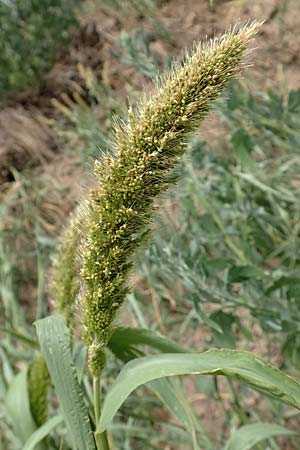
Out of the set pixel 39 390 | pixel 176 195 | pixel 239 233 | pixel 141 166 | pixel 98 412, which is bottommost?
pixel 239 233

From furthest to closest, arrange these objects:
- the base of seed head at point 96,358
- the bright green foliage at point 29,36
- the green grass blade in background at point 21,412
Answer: the bright green foliage at point 29,36, the green grass blade in background at point 21,412, the base of seed head at point 96,358

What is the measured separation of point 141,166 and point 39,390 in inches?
29.3

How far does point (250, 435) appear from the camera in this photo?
120 cm

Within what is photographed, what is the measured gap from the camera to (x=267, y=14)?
2605 millimetres

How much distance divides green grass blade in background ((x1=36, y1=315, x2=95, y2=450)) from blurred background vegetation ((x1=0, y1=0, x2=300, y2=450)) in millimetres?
180

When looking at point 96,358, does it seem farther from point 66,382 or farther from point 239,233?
point 239,233

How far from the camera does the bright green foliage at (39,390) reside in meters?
1.35

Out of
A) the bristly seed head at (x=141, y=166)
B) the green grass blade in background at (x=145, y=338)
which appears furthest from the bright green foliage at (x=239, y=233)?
the bristly seed head at (x=141, y=166)

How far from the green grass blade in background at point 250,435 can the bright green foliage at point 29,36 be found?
2.13m

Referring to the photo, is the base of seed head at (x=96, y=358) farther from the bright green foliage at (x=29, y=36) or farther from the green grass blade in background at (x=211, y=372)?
the bright green foliage at (x=29, y=36)

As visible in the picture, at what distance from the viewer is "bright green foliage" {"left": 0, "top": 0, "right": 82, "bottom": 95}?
294 centimetres

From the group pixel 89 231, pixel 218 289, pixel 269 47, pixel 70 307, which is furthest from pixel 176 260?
pixel 269 47

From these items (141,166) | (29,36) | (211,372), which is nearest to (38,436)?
(211,372)

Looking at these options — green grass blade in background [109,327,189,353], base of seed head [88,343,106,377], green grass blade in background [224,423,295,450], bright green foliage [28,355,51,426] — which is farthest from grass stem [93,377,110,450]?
bright green foliage [28,355,51,426]
